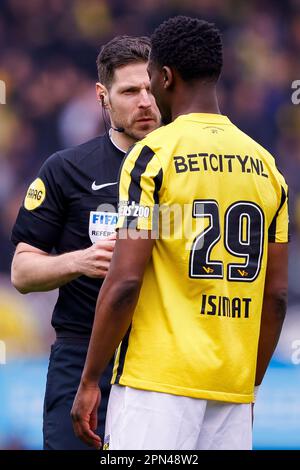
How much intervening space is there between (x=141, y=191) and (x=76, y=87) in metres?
3.67

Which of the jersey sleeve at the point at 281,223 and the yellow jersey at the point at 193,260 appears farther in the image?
the jersey sleeve at the point at 281,223

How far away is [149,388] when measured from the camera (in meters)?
2.79

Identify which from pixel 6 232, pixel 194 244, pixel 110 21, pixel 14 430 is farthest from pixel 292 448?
pixel 194 244

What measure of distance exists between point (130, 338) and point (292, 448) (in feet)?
10.6

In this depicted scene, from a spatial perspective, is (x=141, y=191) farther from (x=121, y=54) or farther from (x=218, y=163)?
(x=121, y=54)

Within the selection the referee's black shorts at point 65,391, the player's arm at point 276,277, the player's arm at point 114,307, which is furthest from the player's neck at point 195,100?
the referee's black shorts at point 65,391

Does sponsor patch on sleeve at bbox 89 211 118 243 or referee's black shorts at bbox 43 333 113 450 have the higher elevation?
sponsor patch on sleeve at bbox 89 211 118 243

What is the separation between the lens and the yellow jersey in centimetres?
279

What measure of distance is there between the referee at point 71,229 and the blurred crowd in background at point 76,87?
2531mm

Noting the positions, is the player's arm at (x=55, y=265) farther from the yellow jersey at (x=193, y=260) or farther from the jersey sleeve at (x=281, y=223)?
the jersey sleeve at (x=281, y=223)

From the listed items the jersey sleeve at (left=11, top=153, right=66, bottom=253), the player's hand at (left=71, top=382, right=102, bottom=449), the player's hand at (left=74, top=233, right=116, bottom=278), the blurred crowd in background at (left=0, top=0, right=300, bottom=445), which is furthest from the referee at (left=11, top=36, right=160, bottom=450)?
the blurred crowd in background at (left=0, top=0, right=300, bottom=445)

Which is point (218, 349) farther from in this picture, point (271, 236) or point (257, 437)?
point (257, 437)

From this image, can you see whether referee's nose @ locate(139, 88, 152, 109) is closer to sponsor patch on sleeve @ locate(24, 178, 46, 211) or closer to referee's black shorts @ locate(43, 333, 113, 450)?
sponsor patch on sleeve @ locate(24, 178, 46, 211)

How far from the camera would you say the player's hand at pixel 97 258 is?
127 inches
